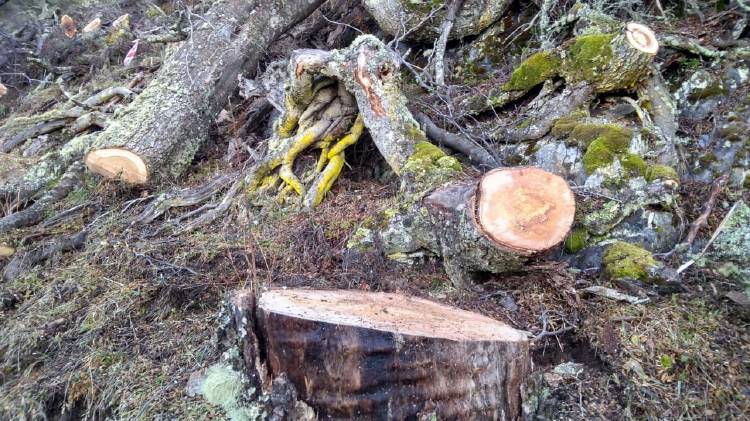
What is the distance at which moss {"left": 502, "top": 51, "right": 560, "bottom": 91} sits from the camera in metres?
Result: 4.14

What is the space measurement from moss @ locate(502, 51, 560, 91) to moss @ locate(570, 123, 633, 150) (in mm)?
787

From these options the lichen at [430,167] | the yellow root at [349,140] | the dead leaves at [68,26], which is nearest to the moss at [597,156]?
the lichen at [430,167]

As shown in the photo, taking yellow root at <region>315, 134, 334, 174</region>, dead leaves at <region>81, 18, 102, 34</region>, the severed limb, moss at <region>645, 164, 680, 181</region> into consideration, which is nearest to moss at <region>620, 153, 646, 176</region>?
moss at <region>645, 164, 680, 181</region>

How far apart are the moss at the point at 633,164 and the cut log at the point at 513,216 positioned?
113 cm

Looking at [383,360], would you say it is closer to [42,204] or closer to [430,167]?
[430,167]

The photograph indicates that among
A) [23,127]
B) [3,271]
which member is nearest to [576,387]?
[3,271]

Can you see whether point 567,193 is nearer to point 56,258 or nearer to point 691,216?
point 691,216

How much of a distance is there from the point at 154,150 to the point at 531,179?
3.70 m

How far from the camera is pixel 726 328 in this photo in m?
2.33

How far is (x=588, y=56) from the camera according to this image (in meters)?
3.85

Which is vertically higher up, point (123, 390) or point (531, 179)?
point (531, 179)

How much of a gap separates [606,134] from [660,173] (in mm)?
502

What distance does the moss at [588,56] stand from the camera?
377cm

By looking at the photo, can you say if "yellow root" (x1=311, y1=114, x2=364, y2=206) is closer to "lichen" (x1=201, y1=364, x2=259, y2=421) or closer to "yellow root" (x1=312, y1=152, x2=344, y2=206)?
"yellow root" (x1=312, y1=152, x2=344, y2=206)
